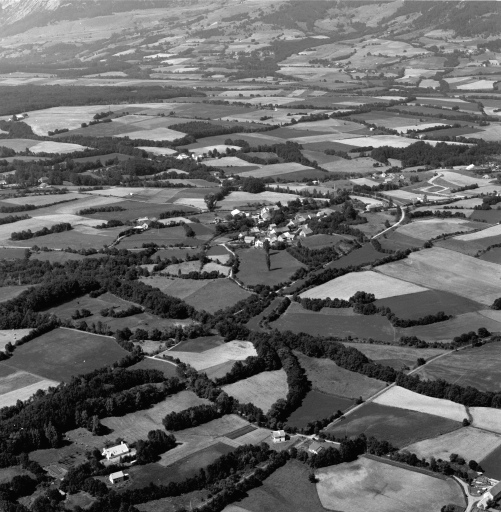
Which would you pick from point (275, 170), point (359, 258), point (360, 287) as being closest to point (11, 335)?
point (360, 287)

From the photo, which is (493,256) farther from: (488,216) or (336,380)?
(336,380)

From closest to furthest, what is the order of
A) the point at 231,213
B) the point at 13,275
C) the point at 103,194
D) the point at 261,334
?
the point at 261,334, the point at 13,275, the point at 231,213, the point at 103,194

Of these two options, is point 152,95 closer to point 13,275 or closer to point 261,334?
point 13,275

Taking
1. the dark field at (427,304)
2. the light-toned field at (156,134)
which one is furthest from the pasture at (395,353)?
the light-toned field at (156,134)

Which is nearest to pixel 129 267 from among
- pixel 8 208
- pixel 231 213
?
pixel 231 213

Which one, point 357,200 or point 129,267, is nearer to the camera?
point 129,267

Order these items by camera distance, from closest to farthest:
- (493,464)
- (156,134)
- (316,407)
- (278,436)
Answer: (493,464), (278,436), (316,407), (156,134)

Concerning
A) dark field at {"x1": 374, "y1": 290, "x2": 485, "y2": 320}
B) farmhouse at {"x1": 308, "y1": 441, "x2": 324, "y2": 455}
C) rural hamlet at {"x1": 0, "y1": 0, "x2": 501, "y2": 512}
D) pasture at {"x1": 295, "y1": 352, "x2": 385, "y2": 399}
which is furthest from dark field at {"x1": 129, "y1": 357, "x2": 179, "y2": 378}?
dark field at {"x1": 374, "y1": 290, "x2": 485, "y2": 320}
